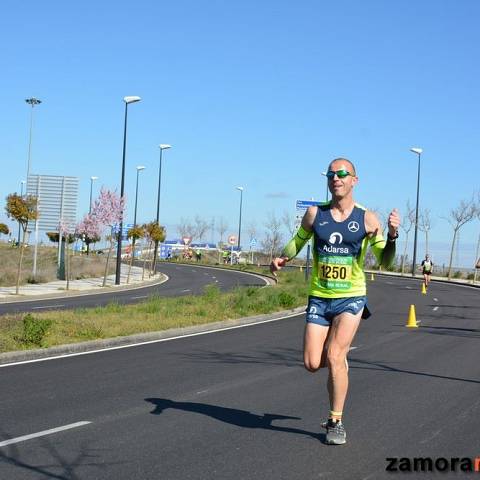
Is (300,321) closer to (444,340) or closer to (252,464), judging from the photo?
(444,340)

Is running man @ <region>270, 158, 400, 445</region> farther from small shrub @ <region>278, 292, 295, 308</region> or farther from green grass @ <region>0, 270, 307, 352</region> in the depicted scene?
small shrub @ <region>278, 292, 295, 308</region>

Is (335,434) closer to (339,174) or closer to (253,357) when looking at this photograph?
(339,174)

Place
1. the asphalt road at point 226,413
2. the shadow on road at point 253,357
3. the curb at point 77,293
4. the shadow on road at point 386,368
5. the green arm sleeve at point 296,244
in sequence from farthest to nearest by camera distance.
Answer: the curb at point 77,293, the shadow on road at point 253,357, the shadow on road at point 386,368, the green arm sleeve at point 296,244, the asphalt road at point 226,413

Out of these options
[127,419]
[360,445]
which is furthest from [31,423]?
[360,445]

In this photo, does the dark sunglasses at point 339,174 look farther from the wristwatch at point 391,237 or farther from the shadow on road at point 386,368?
the shadow on road at point 386,368

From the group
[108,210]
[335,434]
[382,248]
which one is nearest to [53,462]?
[335,434]

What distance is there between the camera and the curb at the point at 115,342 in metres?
11.4

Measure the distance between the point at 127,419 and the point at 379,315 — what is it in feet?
52.0

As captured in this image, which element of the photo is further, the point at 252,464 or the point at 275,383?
the point at 275,383

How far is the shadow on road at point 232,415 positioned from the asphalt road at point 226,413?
0.02m

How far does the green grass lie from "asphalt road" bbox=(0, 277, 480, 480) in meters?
1.03

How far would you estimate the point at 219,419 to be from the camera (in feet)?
24.1

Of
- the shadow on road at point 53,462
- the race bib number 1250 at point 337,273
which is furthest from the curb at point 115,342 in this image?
the race bib number 1250 at point 337,273

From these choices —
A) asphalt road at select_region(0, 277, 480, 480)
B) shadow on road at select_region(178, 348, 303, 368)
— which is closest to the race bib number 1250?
asphalt road at select_region(0, 277, 480, 480)
